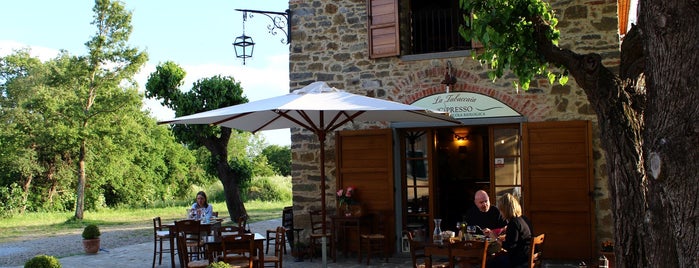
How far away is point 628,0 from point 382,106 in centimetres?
682

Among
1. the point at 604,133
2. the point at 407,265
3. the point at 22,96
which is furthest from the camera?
the point at 22,96

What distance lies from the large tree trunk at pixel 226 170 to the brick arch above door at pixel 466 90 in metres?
7.93

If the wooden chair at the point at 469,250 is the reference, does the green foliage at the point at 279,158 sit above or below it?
above

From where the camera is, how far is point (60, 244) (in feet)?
45.3

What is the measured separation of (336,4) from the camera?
32.5 feet

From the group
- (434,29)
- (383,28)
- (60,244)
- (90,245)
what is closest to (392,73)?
(383,28)

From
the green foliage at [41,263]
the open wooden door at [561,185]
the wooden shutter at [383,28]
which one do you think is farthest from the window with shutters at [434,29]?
the green foliage at [41,263]

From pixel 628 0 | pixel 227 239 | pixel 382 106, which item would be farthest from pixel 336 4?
pixel 628 0

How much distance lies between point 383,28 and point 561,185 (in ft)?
10.9

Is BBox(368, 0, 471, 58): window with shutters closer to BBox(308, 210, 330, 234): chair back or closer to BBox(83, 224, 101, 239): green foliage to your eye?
BBox(308, 210, 330, 234): chair back

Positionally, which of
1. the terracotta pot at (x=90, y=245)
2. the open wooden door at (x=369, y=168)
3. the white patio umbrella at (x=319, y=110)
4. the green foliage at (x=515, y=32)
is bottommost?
the terracotta pot at (x=90, y=245)

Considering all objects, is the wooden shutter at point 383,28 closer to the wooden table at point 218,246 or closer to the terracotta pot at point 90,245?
the wooden table at point 218,246

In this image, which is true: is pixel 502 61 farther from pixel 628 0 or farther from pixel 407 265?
pixel 628 0

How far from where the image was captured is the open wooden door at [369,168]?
30.8 feet
